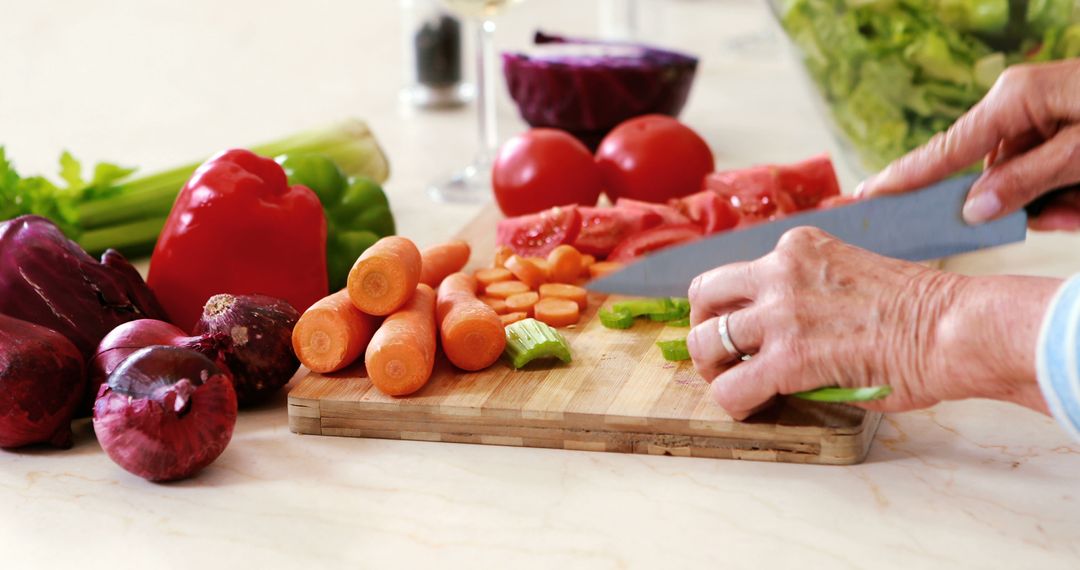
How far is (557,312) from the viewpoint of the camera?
1.62 m

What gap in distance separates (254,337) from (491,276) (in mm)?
413

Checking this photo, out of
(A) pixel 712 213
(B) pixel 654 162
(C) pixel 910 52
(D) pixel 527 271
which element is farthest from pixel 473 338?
(C) pixel 910 52

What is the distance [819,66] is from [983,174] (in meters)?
0.85

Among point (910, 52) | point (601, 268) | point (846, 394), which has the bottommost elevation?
point (601, 268)

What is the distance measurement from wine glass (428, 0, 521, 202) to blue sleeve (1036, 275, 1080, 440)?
143 centimetres

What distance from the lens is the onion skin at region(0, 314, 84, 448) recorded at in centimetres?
128

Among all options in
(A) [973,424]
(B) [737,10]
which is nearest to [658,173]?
(A) [973,424]

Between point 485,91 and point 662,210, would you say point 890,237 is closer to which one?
point 662,210

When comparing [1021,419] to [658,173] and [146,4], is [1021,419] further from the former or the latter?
[146,4]

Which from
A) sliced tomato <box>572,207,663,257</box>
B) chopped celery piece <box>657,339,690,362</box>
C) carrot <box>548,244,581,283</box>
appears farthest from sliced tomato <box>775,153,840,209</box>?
chopped celery piece <box>657,339,690,362</box>

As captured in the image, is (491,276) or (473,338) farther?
(491,276)

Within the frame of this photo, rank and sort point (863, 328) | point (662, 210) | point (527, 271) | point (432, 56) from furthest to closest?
point (432, 56), point (662, 210), point (527, 271), point (863, 328)

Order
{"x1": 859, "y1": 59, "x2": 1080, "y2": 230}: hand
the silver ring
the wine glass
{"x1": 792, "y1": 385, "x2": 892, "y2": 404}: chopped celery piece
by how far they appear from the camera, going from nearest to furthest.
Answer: {"x1": 792, "y1": 385, "x2": 892, "y2": 404}: chopped celery piece
the silver ring
{"x1": 859, "y1": 59, "x2": 1080, "y2": 230}: hand
the wine glass

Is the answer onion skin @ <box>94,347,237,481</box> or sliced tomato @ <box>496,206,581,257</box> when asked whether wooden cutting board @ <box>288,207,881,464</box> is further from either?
sliced tomato @ <box>496,206,581,257</box>
